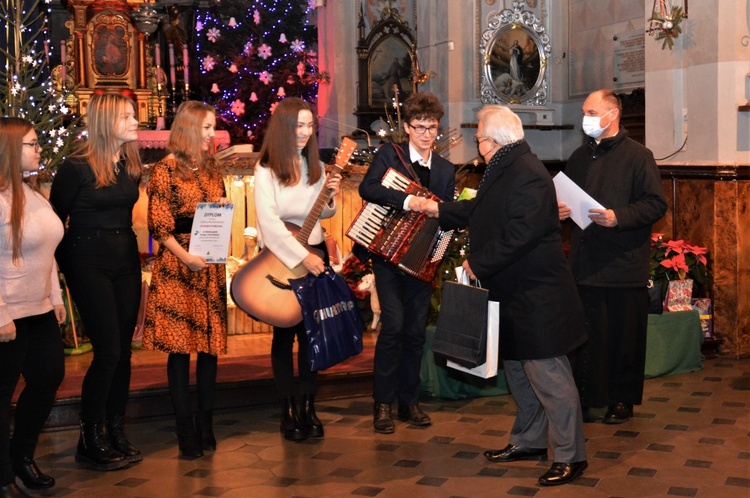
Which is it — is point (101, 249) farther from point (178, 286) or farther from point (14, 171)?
point (14, 171)

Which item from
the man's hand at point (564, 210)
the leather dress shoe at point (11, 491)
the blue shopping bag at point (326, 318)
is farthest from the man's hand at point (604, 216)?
the leather dress shoe at point (11, 491)

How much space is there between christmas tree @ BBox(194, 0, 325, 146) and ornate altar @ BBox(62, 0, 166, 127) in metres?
2.32

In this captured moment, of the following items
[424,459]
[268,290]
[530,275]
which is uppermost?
[530,275]

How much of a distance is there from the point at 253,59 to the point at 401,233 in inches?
394

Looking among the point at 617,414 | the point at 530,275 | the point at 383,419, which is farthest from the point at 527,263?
the point at 617,414

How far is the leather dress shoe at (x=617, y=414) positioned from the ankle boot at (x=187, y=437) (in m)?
2.24

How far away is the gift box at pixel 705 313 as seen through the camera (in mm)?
7523

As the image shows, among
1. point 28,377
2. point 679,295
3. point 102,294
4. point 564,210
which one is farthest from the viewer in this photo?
point 679,295

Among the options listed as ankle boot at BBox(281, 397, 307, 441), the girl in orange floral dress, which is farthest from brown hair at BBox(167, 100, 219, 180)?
ankle boot at BBox(281, 397, 307, 441)

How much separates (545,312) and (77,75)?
866cm

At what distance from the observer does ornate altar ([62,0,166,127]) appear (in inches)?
461

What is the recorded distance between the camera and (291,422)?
17.9ft

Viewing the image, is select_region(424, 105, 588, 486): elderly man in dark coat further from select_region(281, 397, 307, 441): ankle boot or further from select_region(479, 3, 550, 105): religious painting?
select_region(479, 3, 550, 105): religious painting

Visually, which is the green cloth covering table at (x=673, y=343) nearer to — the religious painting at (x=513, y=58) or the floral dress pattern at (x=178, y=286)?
the floral dress pattern at (x=178, y=286)
